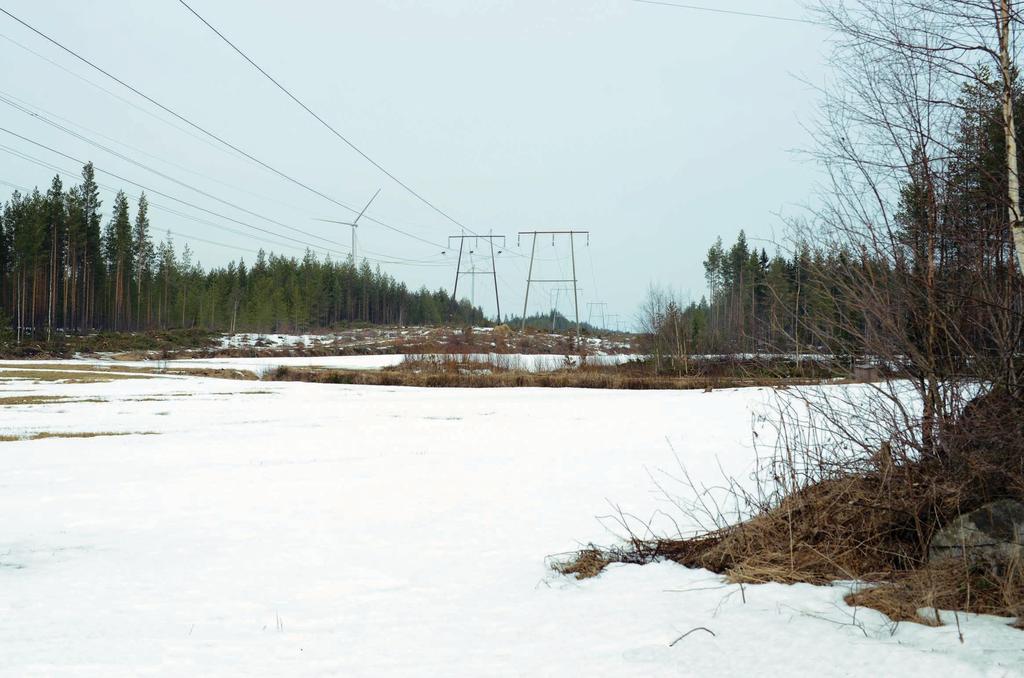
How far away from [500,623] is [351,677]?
1293mm

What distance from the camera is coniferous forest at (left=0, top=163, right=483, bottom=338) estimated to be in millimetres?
73000

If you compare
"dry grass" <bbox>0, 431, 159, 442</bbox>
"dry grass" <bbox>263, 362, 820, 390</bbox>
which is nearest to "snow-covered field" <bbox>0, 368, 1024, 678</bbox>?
"dry grass" <bbox>0, 431, 159, 442</bbox>

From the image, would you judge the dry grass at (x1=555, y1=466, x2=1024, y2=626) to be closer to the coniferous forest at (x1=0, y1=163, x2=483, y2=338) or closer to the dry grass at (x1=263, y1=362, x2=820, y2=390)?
the dry grass at (x1=263, y1=362, x2=820, y2=390)

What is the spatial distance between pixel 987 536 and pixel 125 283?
98.0 metres

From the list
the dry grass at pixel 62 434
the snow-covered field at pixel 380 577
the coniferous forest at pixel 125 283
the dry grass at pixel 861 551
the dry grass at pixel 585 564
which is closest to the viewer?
the snow-covered field at pixel 380 577

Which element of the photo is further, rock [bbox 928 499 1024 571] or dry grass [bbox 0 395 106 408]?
dry grass [bbox 0 395 106 408]

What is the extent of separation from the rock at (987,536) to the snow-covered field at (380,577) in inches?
26.0

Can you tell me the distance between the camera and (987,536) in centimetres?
496

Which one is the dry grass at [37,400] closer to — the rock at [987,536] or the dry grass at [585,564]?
the dry grass at [585,564]

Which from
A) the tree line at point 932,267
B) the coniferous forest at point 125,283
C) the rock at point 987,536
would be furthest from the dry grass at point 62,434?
the coniferous forest at point 125,283

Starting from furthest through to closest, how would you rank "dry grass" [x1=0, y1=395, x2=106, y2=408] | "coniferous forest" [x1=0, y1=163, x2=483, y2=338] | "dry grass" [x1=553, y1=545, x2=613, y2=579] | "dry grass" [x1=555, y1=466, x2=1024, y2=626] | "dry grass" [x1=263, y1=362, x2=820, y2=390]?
"coniferous forest" [x1=0, y1=163, x2=483, y2=338] < "dry grass" [x1=263, y1=362, x2=820, y2=390] < "dry grass" [x1=0, y1=395, x2=106, y2=408] < "dry grass" [x1=553, y1=545, x2=613, y2=579] < "dry grass" [x1=555, y1=466, x2=1024, y2=626]

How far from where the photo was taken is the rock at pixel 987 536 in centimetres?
482

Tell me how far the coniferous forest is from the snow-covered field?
46.5 metres

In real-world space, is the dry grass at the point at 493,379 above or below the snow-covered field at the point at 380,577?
above
